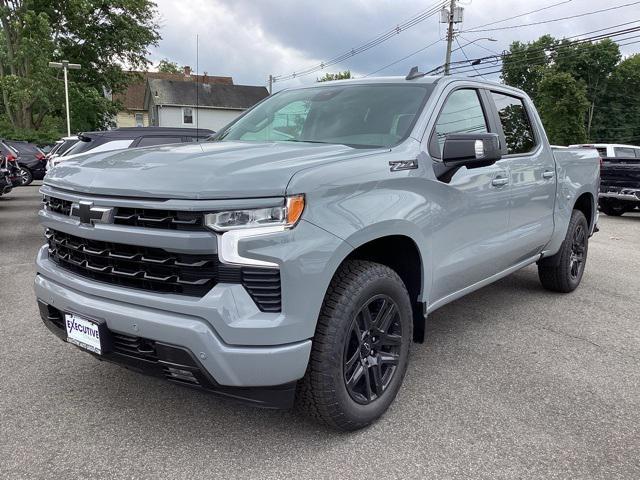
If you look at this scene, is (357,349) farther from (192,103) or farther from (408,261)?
(192,103)

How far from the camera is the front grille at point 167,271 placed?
2.29 meters

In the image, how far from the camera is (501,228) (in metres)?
3.94

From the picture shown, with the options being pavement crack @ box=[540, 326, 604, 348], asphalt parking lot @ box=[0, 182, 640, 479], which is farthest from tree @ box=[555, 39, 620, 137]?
asphalt parking lot @ box=[0, 182, 640, 479]

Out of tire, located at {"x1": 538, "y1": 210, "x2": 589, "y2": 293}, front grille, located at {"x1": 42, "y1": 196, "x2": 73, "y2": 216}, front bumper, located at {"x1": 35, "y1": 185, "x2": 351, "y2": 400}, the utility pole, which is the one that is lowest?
tire, located at {"x1": 538, "y1": 210, "x2": 589, "y2": 293}

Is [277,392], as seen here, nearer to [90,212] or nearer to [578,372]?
[90,212]

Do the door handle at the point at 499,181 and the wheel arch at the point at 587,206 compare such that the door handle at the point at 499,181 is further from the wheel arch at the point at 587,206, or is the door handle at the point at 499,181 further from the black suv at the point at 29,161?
the black suv at the point at 29,161

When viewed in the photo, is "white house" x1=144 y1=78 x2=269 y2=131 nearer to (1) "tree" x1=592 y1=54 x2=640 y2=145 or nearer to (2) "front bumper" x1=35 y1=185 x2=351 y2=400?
(1) "tree" x1=592 y1=54 x2=640 y2=145

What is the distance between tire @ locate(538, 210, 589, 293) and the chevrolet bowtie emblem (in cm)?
428

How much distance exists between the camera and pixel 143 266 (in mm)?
2457

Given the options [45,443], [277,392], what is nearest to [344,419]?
[277,392]

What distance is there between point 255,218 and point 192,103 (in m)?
50.4

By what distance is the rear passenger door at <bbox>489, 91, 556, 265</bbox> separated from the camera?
13.6 feet

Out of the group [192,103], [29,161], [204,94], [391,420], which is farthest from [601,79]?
[391,420]

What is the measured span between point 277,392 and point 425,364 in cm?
163
